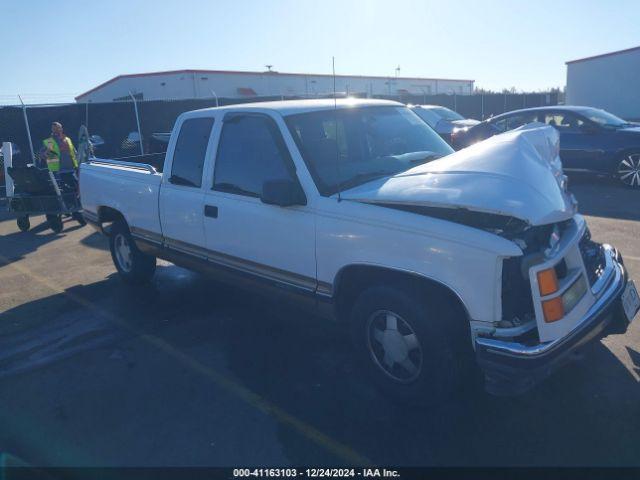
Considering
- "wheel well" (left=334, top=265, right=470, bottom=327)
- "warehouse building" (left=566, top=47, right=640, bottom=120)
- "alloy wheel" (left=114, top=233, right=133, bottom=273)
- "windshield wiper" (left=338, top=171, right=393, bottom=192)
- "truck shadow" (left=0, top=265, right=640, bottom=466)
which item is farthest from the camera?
"warehouse building" (left=566, top=47, right=640, bottom=120)

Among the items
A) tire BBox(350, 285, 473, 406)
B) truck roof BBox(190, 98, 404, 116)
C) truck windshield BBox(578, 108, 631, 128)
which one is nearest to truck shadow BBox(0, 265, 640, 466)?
tire BBox(350, 285, 473, 406)

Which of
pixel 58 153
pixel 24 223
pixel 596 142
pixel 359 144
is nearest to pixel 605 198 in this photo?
pixel 596 142

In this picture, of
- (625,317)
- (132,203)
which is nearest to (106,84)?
(132,203)

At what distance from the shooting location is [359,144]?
4.43m

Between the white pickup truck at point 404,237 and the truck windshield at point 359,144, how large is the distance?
16 mm

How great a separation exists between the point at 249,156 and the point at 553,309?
2.62 metres

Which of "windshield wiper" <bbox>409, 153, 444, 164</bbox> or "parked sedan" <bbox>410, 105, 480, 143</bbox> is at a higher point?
"windshield wiper" <bbox>409, 153, 444, 164</bbox>

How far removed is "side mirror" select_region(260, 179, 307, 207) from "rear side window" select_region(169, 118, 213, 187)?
1.29 m

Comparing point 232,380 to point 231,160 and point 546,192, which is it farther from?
point 546,192

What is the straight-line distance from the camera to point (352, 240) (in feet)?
11.8

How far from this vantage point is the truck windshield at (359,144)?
13.2 ft

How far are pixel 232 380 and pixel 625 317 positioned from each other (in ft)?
9.15

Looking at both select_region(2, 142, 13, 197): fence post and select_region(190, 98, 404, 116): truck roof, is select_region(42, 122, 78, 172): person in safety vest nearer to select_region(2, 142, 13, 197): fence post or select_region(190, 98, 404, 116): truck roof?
select_region(2, 142, 13, 197): fence post

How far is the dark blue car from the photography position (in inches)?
399
